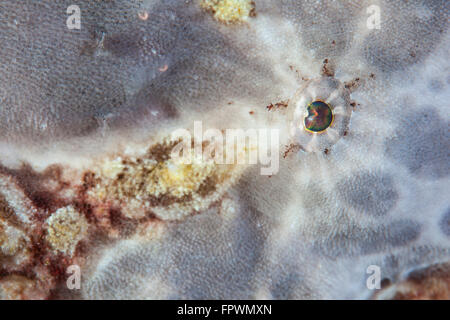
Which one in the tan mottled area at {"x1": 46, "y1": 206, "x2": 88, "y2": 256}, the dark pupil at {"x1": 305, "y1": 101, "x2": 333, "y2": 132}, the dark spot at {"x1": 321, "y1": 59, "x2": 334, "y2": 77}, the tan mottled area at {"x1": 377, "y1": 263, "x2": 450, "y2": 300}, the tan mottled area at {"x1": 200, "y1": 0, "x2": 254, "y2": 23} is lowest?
the tan mottled area at {"x1": 377, "y1": 263, "x2": 450, "y2": 300}

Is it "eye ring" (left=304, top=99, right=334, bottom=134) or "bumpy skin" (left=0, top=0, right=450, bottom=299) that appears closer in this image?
"bumpy skin" (left=0, top=0, right=450, bottom=299)

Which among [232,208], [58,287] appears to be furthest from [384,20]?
[58,287]

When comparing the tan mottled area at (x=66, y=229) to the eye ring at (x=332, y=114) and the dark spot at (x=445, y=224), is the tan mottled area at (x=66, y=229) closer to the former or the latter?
the eye ring at (x=332, y=114)

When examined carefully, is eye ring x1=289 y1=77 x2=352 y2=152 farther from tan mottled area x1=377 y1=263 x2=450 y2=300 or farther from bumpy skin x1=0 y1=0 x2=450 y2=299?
tan mottled area x1=377 y1=263 x2=450 y2=300

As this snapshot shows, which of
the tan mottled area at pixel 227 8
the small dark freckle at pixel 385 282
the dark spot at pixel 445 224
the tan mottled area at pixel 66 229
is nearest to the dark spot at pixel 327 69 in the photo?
the tan mottled area at pixel 227 8

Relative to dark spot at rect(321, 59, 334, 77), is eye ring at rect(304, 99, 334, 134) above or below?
below

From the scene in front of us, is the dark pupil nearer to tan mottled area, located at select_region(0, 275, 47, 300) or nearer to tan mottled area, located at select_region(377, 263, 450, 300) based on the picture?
tan mottled area, located at select_region(377, 263, 450, 300)

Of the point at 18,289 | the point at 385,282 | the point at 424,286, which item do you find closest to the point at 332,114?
the point at 385,282

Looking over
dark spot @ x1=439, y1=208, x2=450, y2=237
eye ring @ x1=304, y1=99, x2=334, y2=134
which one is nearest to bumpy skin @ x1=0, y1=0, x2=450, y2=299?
dark spot @ x1=439, y1=208, x2=450, y2=237
